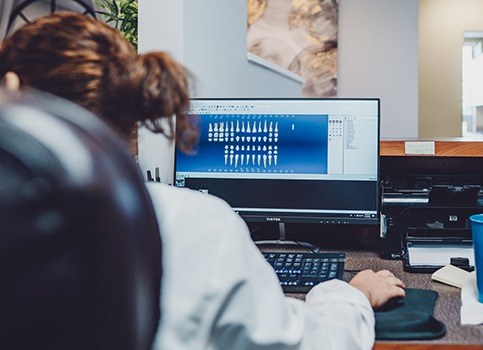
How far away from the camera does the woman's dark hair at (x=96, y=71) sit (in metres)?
0.75

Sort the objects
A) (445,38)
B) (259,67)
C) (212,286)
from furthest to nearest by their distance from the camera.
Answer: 1. (445,38)
2. (259,67)
3. (212,286)

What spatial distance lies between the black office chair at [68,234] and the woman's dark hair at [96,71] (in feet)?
1.08

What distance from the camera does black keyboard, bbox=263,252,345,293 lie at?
Answer: 4.17 feet

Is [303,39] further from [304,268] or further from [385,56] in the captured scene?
[304,268]

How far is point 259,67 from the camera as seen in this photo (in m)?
2.54

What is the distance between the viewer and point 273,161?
5.33 ft

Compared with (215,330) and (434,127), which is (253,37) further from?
(215,330)

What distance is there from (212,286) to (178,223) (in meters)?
0.08

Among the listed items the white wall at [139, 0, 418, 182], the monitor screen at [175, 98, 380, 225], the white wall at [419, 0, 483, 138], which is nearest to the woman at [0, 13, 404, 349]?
the monitor screen at [175, 98, 380, 225]

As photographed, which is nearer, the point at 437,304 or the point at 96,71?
the point at 96,71

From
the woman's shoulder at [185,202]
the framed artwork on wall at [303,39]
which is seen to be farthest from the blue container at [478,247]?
the framed artwork on wall at [303,39]

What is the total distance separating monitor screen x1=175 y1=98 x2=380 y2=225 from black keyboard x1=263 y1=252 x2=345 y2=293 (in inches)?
8.1

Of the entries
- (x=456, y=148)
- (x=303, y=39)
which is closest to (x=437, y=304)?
(x=456, y=148)

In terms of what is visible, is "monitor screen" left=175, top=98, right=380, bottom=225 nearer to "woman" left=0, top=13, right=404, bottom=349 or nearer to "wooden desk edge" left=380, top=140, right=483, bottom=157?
"wooden desk edge" left=380, top=140, right=483, bottom=157
